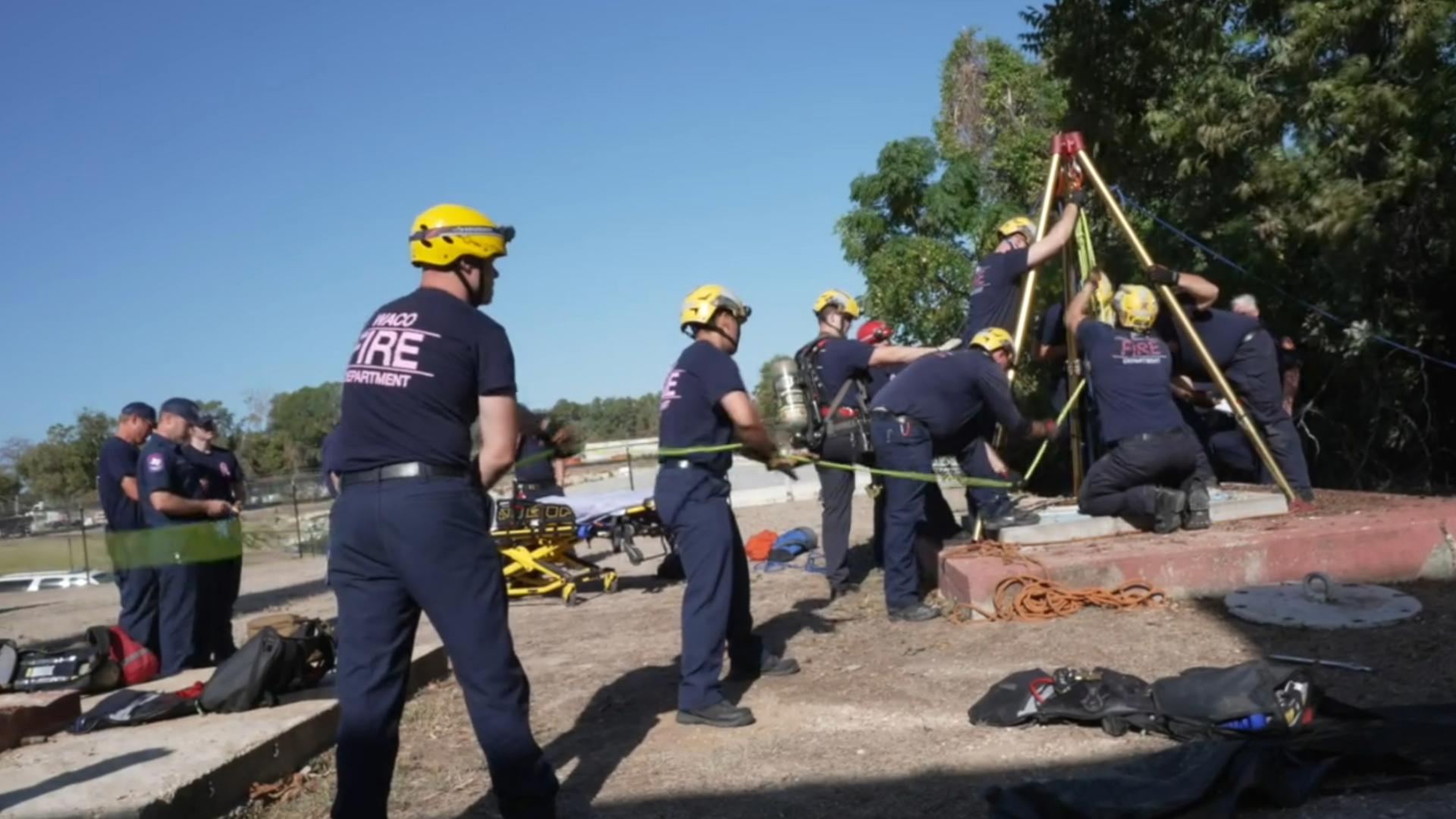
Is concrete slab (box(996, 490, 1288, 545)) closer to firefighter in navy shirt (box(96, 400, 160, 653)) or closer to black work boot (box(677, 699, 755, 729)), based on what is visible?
black work boot (box(677, 699, 755, 729))

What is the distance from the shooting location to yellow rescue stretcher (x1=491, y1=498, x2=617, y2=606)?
34.7 ft

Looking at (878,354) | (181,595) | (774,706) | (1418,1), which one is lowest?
(774,706)

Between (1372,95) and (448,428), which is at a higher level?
(1372,95)

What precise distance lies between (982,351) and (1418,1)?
520 centimetres

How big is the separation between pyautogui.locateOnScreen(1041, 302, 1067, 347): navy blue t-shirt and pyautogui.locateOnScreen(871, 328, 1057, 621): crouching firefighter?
2.68m

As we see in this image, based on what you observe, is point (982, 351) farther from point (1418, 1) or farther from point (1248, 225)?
point (1248, 225)

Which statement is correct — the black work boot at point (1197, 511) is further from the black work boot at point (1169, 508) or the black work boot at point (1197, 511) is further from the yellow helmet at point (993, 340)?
the yellow helmet at point (993, 340)

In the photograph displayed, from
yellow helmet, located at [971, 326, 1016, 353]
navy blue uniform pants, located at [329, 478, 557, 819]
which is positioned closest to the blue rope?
yellow helmet, located at [971, 326, 1016, 353]

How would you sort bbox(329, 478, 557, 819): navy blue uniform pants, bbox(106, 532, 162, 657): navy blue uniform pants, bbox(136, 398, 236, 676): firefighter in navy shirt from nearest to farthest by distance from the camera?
1. bbox(329, 478, 557, 819): navy blue uniform pants
2. bbox(136, 398, 236, 676): firefighter in navy shirt
3. bbox(106, 532, 162, 657): navy blue uniform pants

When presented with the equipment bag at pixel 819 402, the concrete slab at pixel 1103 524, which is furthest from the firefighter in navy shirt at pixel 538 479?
the concrete slab at pixel 1103 524

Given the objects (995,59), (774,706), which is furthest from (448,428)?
(995,59)

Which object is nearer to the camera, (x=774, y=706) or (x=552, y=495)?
(x=774, y=706)

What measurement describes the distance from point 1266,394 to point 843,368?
321cm

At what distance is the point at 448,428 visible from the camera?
417 cm
